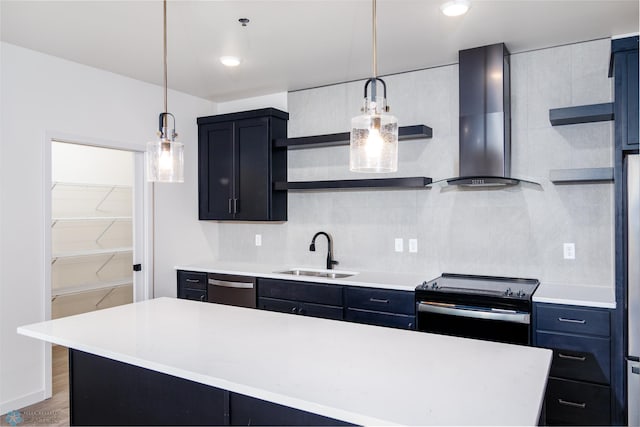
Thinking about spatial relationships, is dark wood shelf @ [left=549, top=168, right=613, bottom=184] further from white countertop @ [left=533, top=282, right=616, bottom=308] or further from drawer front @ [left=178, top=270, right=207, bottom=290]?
drawer front @ [left=178, top=270, right=207, bottom=290]

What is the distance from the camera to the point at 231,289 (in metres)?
4.03

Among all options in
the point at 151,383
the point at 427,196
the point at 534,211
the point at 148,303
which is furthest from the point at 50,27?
the point at 534,211

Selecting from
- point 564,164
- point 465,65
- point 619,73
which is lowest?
point 564,164

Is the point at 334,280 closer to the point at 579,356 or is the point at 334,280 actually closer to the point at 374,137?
the point at 579,356

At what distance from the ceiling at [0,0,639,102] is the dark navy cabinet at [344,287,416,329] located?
1761mm

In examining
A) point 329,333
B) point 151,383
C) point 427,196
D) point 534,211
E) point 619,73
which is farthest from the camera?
point 427,196

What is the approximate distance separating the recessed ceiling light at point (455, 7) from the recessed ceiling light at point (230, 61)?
1.60m

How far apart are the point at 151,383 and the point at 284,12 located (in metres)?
2.10

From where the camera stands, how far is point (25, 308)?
10.6 feet

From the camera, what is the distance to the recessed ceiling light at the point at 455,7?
2.51 metres

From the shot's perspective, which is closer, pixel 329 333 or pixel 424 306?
pixel 329 333

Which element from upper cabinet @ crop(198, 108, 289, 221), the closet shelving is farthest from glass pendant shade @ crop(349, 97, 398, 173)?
the closet shelving

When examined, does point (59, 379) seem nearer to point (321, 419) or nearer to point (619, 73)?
point (321, 419)

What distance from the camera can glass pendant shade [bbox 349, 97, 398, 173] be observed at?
1728mm
